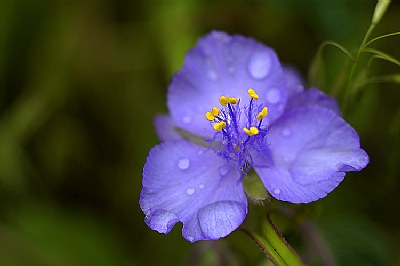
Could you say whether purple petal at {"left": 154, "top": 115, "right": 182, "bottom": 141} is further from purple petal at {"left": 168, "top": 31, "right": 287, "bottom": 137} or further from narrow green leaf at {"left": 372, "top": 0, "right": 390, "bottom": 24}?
narrow green leaf at {"left": 372, "top": 0, "right": 390, "bottom": 24}

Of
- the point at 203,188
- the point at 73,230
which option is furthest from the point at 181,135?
the point at 73,230

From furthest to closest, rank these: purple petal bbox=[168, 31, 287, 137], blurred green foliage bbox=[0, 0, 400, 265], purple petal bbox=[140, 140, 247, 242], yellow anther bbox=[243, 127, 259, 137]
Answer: blurred green foliage bbox=[0, 0, 400, 265], purple petal bbox=[168, 31, 287, 137], yellow anther bbox=[243, 127, 259, 137], purple petal bbox=[140, 140, 247, 242]

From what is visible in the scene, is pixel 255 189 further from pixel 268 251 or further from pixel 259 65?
pixel 259 65

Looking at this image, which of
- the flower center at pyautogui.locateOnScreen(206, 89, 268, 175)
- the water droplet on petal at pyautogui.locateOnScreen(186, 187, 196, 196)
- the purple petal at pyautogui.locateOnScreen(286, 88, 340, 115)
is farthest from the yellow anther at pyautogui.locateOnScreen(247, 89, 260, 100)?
the water droplet on petal at pyautogui.locateOnScreen(186, 187, 196, 196)

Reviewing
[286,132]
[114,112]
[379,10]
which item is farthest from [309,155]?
[114,112]

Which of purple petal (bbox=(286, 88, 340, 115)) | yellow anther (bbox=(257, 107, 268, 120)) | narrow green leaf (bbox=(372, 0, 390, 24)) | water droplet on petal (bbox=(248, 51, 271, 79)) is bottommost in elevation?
yellow anther (bbox=(257, 107, 268, 120))
